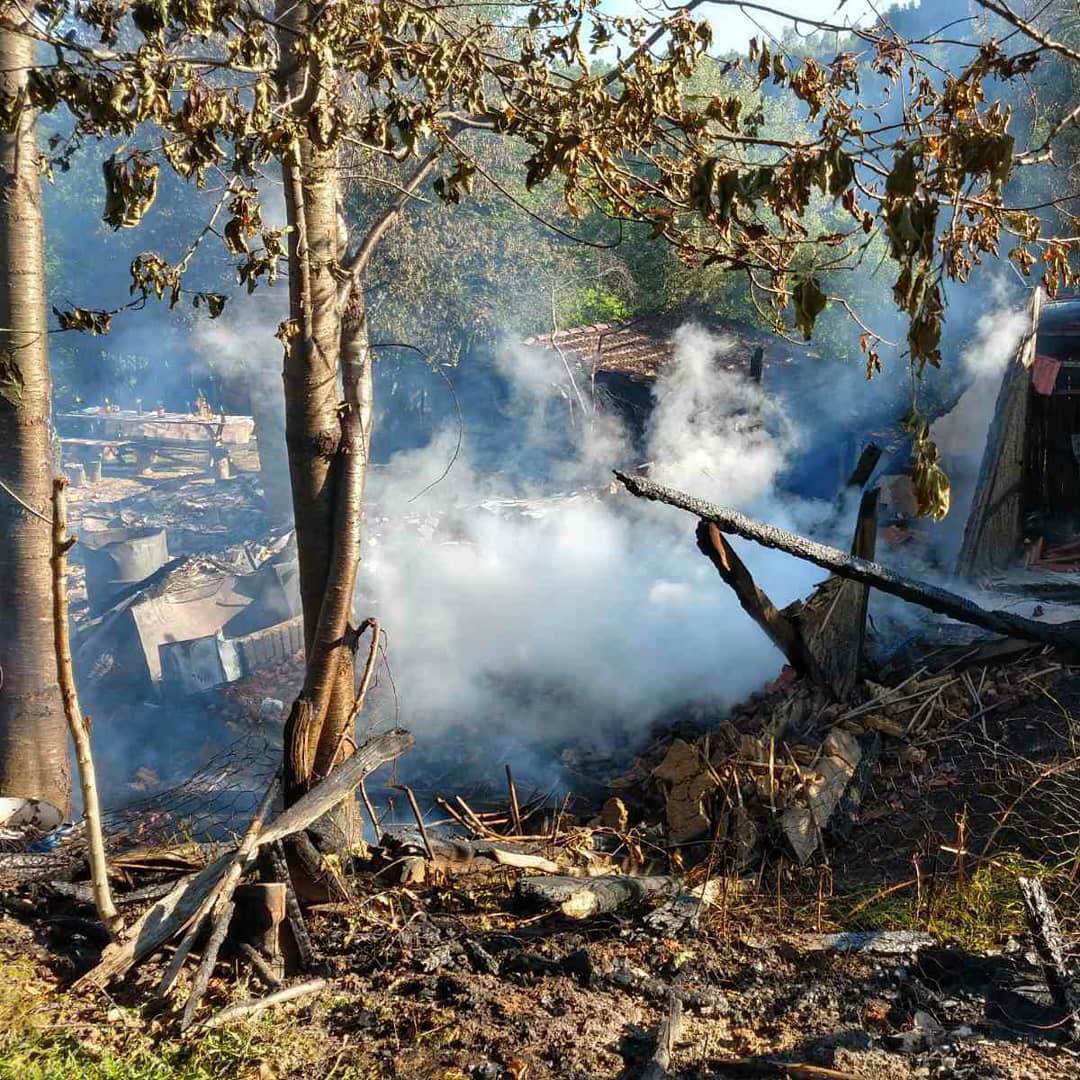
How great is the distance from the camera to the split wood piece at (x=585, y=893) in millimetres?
4125

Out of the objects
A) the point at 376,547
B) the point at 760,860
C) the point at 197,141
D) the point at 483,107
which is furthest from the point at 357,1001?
the point at 376,547

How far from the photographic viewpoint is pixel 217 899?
3578 mm

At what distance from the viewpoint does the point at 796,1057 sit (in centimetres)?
→ 321

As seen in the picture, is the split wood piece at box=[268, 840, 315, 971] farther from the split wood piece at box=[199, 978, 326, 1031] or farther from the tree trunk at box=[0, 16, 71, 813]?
the tree trunk at box=[0, 16, 71, 813]

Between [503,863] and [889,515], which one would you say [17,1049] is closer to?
[503,863]

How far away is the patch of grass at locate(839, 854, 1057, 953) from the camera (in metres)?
4.09

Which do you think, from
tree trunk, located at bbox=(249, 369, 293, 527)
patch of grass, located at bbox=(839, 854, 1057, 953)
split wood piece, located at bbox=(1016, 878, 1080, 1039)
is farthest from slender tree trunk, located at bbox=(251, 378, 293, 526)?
split wood piece, located at bbox=(1016, 878, 1080, 1039)

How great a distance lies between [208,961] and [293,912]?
19.3 inches

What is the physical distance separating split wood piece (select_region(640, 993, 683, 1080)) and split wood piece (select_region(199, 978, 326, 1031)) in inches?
46.1

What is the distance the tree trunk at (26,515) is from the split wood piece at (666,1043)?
371cm

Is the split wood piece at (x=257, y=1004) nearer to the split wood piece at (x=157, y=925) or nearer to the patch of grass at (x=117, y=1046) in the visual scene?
the patch of grass at (x=117, y=1046)

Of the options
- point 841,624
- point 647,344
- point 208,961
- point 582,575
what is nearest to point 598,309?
point 647,344

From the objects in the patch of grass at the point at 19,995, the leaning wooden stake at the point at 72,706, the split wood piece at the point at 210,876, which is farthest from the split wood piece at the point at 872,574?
the patch of grass at the point at 19,995

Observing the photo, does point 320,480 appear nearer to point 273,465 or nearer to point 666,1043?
point 666,1043
